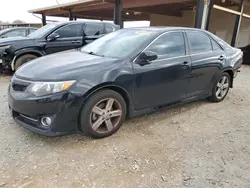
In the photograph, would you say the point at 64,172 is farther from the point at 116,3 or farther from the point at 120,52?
the point at 116,3

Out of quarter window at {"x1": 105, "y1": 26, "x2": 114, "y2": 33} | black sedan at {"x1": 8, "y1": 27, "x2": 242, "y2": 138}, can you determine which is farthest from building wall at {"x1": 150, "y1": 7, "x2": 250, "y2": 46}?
black sedan at {"x1": 8, "y1": 27, "x2": 242, "y2": 138}

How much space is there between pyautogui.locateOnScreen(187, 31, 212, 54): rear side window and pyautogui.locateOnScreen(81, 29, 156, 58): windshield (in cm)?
82

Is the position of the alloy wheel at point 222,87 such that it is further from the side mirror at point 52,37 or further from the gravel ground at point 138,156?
the side mirror at point 52,37

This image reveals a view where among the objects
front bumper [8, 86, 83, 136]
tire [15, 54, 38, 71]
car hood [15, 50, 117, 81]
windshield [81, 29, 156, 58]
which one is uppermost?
windshield [81, 29, 156, 58]

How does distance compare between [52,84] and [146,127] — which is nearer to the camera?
[52,84]

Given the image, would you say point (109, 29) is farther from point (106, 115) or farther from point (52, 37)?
point (106, 115)

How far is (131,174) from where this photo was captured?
7.63 ft

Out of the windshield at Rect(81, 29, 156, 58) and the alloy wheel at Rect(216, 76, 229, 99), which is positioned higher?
the windshield at Rect(81, 29, 156, 58)

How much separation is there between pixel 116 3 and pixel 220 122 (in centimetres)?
913

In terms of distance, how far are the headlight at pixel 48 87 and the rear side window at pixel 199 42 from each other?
7.65 ft

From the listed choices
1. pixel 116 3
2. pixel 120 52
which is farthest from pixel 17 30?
pixel 120 52

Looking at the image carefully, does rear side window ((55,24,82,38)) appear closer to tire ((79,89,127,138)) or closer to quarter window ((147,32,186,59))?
quarter window ((147,32,186,59))

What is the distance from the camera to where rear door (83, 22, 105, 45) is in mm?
7270

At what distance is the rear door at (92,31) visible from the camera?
7.27m
